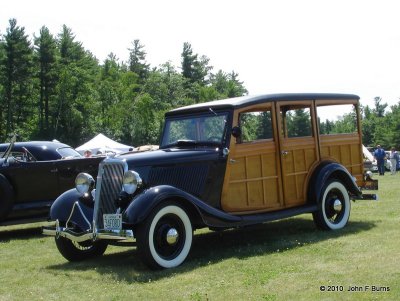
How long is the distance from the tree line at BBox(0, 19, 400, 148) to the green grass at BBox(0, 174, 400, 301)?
40.7 meters

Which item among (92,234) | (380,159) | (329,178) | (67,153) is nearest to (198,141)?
(92,234)

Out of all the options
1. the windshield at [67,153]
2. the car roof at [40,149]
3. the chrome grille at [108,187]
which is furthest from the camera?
the windshield at [67,153]

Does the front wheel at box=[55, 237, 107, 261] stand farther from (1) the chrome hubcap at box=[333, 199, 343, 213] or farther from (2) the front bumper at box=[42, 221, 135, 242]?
(1) the chrome hubcap at box=[333, 199, 343, 213]

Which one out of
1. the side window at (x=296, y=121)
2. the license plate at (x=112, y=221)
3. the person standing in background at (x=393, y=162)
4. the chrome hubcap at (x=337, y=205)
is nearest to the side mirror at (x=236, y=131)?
the side window at (x=296, y=121)

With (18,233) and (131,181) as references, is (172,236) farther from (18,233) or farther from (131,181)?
(18,233)

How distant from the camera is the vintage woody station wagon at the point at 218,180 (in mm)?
6098

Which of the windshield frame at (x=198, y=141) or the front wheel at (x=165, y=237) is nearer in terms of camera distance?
the front wheel at (x=165, y=237)

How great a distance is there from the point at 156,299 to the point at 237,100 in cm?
348

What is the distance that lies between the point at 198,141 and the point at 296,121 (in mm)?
1898

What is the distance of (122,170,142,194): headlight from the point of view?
239 inches

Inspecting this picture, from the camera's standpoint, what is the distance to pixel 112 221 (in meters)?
5.98

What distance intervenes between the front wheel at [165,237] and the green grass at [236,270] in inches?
6.5

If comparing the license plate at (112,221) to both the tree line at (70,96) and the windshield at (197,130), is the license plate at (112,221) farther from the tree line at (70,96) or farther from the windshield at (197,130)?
the tree line at (70,96)

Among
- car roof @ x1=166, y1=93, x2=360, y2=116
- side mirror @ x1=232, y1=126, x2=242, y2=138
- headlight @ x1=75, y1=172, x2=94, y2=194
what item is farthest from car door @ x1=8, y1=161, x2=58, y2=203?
side mirror @ x1=232, y1=126, x2=242, y2=138
